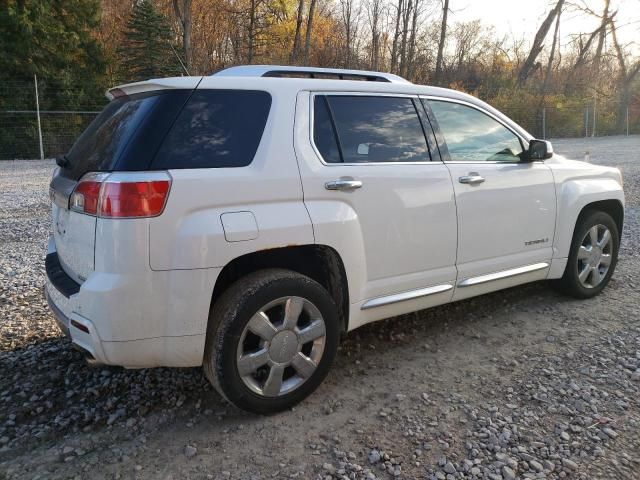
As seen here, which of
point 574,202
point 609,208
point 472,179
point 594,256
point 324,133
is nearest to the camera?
point 324,133

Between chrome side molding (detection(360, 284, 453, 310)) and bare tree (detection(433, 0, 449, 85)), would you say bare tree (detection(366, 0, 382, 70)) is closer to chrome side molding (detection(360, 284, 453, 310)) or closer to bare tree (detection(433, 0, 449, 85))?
bare tree (detection(433, 0, 449, 85))

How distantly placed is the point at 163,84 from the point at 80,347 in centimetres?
143

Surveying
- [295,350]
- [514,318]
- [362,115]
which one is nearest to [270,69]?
[362,115]

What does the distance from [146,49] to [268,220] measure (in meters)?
25.4

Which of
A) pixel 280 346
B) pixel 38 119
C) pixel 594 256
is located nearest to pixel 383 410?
pixel 280 346

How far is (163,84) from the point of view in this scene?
288cm

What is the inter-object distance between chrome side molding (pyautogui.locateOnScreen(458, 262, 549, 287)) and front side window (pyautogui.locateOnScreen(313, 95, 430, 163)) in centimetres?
92

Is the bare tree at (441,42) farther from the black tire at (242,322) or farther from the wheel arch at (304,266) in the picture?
the black tire at (242,322)

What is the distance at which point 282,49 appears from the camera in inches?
1296

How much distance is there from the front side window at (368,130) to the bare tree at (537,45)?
117 ft

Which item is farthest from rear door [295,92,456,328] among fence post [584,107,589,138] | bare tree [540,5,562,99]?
bare tree [540,5,562,99]

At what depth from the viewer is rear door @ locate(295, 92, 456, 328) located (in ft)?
10.3

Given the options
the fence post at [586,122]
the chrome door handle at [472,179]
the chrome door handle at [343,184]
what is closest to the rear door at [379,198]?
the chrome door handle at [343,184]

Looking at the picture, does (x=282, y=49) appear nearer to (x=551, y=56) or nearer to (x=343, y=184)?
(x=551, y=56)
